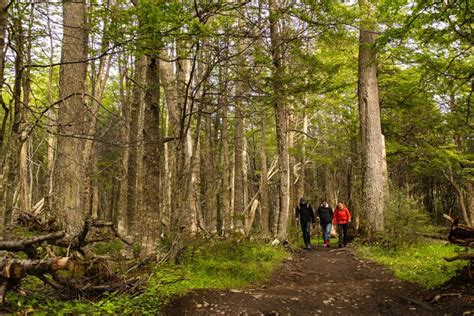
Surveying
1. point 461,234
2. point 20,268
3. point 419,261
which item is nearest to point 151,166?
point 20,268

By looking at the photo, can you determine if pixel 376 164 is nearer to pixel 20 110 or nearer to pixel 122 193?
pixel 122 193

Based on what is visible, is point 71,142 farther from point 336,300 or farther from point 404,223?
point 404,223

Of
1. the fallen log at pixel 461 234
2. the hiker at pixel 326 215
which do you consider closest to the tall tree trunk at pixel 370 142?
the hiker at pixel 326 215

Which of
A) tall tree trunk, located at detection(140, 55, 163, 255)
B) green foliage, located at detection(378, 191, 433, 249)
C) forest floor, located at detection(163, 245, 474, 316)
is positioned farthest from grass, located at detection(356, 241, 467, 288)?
tall tree trunk, located at detection(140, 55, 163, 255)

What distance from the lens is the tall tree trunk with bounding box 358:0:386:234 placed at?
1230cm

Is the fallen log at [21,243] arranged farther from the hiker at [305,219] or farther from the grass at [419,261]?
the hiker at [305,219]

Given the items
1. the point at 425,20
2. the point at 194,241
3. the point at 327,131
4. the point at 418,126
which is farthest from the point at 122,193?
the point at 327,131

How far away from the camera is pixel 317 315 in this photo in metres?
5.51

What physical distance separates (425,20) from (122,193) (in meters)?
12.0

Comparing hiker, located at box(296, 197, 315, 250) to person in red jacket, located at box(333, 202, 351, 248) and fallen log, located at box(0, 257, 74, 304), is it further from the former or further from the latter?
fallen log, located at box(0, 257, 74, 304)

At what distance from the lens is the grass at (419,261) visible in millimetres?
6828

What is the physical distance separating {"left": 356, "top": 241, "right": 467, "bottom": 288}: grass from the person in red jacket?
1.17m

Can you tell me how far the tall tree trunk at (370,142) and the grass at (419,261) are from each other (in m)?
1.42

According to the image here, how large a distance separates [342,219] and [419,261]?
4071 millimetres
